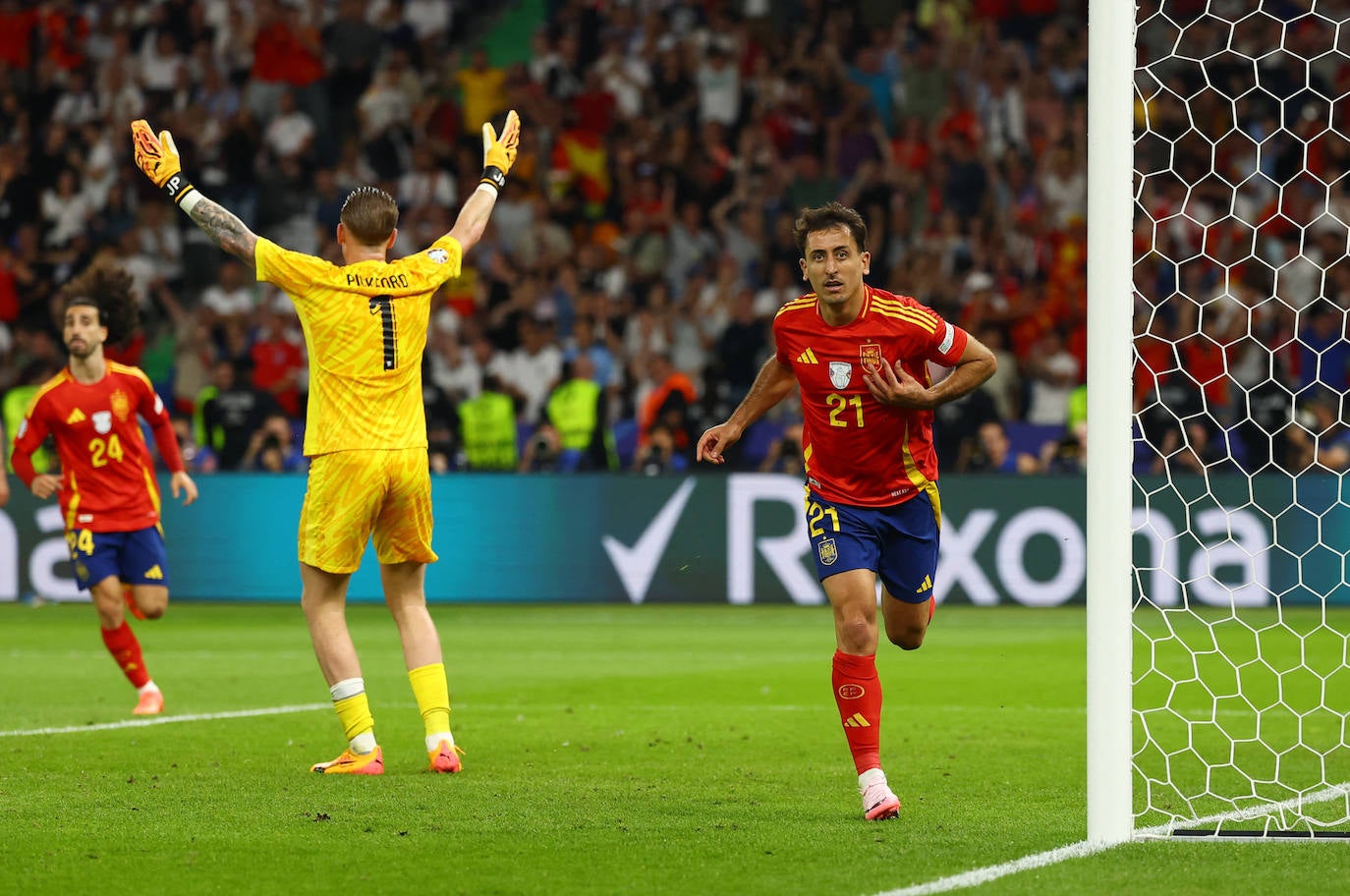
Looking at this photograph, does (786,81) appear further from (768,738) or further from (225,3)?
(768,738)

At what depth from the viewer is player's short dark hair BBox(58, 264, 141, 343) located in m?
10.4

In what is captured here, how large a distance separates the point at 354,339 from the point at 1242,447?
1067 centimetres

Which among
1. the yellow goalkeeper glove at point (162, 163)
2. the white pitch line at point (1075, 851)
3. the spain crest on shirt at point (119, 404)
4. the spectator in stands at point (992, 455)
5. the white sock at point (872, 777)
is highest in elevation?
the yellow goalkeeper glove at point (162, 163)

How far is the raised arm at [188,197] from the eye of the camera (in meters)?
7.23

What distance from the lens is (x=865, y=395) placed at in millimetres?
6672

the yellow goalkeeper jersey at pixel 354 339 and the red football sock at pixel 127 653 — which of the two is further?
the red football sock at pixel 127 653

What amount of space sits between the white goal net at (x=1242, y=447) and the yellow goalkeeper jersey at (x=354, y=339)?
2.82m

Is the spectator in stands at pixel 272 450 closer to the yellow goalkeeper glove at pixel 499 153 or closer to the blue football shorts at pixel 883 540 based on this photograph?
the yellow goalkeeper glove at pixel 499 153

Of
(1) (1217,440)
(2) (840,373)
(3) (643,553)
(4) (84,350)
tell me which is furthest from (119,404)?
(1) (1217,440)

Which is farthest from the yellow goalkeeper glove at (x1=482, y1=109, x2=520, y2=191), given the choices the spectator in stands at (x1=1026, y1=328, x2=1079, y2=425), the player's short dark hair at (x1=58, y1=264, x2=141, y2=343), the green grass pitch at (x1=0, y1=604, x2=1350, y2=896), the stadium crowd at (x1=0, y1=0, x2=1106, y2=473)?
the spectator in stands at (x1=1026, y1=328, x2=1079, y2=425)

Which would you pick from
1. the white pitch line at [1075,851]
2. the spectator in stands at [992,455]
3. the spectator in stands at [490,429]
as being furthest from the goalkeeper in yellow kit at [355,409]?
the spectator in stands at [490,429]

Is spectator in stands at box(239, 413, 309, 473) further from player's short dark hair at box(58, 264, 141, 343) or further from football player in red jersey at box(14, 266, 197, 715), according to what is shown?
football player in red jersey at box(14, 266, 197, 715)

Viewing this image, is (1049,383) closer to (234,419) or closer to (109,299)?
(234,419)

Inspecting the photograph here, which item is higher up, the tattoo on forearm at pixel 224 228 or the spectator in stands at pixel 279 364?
the tattoo on forearm at pixel 224 228
